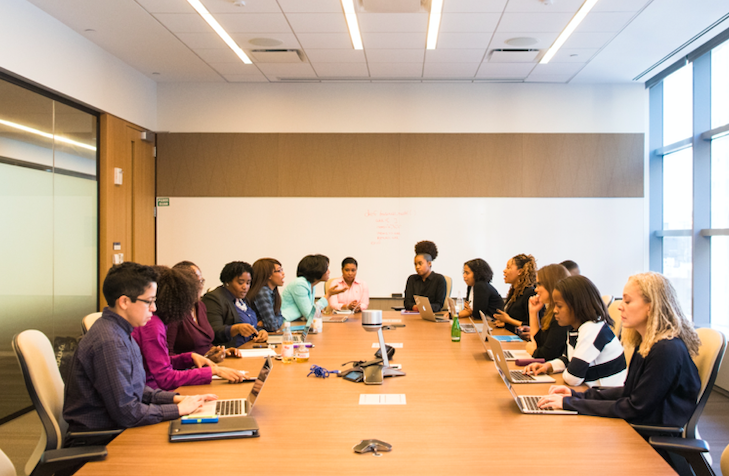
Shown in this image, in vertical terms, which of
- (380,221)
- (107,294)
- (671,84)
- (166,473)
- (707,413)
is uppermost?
→ (671,84)

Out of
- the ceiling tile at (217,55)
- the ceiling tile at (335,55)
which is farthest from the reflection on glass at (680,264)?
the ceiling tile at (217,55)

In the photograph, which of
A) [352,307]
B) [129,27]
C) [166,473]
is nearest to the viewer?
[166,473]

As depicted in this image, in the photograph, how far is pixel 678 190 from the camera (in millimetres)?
6516

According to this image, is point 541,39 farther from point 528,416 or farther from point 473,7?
point 528,416

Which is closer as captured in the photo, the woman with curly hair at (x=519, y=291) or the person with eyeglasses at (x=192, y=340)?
the person with eyeglasses at (x=192, y=340)

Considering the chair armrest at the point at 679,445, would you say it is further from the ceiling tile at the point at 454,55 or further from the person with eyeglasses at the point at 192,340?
the ceiling tile at the point at 454,55

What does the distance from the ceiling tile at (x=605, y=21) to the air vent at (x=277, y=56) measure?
2.86m

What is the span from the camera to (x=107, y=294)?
2264 millimetres

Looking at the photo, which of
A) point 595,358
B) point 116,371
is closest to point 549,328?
point 595,358

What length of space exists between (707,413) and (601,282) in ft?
8.27

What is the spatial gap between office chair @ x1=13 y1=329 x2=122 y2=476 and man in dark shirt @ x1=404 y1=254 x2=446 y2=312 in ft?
13.0

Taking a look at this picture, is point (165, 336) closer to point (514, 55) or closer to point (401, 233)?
point (401, 233)

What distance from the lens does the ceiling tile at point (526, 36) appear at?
529 cm

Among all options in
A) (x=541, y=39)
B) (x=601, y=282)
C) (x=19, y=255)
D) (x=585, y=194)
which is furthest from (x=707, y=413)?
(x=19, y=255)
